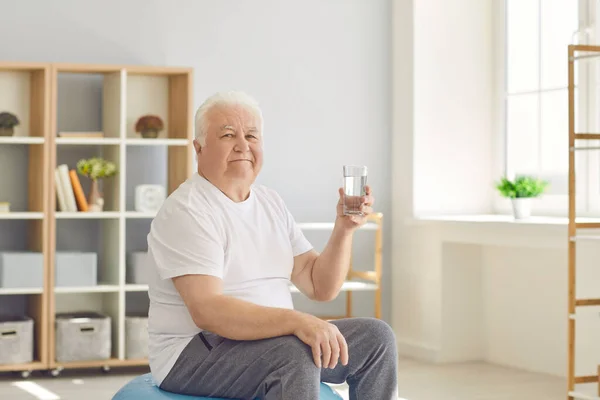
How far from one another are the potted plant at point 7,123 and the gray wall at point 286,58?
402 mm

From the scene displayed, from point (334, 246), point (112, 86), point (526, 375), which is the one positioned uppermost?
point (112, 86)

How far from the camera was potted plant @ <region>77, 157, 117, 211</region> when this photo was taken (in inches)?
194

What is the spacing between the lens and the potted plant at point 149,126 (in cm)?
505

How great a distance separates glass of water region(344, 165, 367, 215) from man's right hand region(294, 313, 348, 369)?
368mm

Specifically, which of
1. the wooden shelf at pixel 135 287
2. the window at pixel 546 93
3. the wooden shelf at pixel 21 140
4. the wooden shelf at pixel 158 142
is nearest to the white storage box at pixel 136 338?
the wooden shelf at pixel 135 287

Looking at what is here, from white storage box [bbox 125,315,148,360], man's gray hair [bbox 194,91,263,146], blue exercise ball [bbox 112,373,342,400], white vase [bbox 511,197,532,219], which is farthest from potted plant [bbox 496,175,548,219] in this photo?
man's gray hair [bbox 194,91,263,146]

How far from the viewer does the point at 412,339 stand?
5582 millimetres

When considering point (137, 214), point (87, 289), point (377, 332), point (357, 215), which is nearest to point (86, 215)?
point (137, 214)

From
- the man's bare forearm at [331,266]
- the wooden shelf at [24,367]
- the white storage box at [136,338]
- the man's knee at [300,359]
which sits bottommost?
the wooden shelf at [24,367]

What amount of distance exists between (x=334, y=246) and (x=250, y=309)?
0.44 m

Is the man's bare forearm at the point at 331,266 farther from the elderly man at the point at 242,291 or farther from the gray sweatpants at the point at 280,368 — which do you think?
the gray sweatpants at the point at 280,368

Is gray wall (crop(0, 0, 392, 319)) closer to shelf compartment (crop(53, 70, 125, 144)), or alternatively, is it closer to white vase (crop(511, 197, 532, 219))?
shelf compartment (crop(53, 70, 125, 144))

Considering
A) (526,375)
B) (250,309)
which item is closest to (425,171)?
(526,375)

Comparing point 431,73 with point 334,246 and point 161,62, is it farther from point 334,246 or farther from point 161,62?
point 334,246
